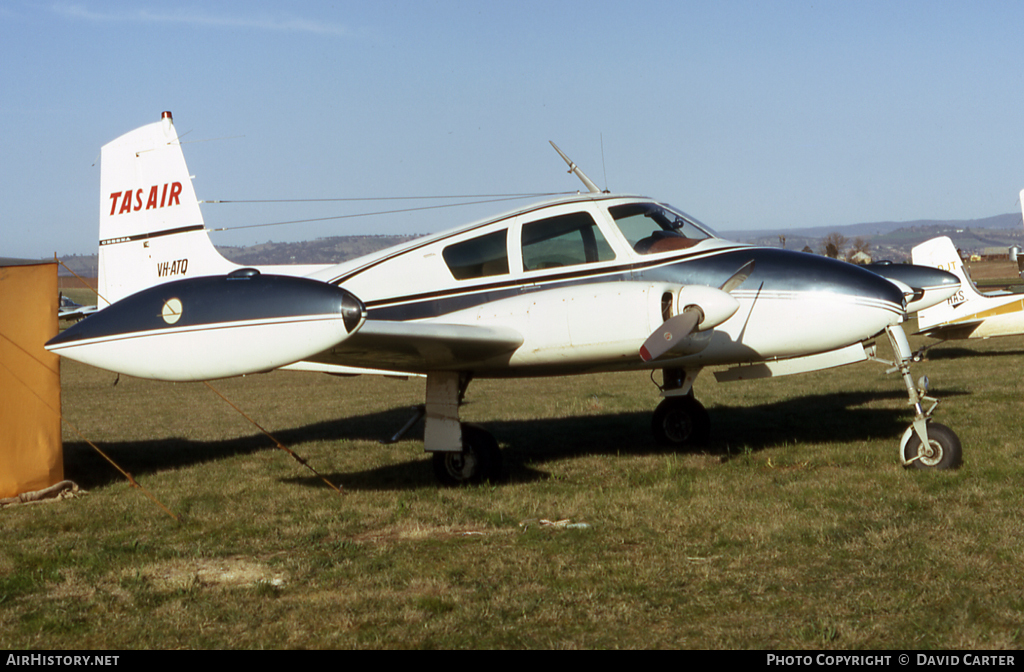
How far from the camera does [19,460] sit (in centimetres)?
785

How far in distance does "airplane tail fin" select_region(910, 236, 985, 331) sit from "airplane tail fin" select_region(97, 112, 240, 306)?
49.5 ft

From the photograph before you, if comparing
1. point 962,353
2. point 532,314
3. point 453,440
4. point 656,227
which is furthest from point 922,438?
point 962,353

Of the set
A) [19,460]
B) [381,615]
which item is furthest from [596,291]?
[19,460]

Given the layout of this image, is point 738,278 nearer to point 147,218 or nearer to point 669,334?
point 669,334

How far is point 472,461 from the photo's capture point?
812 cm

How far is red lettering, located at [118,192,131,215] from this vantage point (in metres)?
10.3

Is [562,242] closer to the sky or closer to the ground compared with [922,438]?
closer to the sky

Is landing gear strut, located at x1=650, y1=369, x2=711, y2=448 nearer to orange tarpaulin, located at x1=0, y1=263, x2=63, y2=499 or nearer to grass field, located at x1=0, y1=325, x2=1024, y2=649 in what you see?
grass field, located at x1=0, y1=325, x2=1024, y2=649

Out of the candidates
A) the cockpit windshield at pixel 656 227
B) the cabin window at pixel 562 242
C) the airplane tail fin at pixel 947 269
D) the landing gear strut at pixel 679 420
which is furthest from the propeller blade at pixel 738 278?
the airplane tail fin at pixel 947 269

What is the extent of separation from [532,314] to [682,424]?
10.9 ft

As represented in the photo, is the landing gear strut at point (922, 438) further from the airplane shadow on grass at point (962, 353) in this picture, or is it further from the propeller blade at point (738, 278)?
the airplane shadow on grass at point (962, 353)

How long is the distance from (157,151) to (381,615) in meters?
7.78

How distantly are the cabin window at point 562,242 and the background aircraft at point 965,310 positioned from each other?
12771 millimetres
